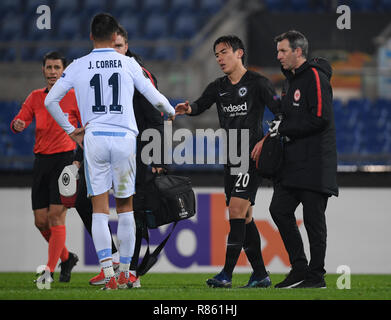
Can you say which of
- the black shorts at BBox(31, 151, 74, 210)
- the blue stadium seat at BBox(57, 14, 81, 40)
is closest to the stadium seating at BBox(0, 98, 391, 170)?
the blue stadium seat at BBox(57, 14, 81, 40)

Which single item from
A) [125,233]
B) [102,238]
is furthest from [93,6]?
[102,238]

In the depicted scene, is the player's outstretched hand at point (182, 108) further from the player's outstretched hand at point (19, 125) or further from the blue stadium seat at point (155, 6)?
the blue stadium seat at point (155, 6)

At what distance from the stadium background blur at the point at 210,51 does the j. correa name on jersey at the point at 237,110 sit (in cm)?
332

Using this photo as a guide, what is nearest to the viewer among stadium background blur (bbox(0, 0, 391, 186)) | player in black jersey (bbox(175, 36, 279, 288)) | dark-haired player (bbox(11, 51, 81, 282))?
player in black jersey (bbox(175, 36, 279, 288))

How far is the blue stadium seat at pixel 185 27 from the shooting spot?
50.2 ft

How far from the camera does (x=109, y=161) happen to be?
5414mm

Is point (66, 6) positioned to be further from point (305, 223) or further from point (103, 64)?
point (305, 223)

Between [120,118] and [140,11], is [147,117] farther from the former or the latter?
[140,11]

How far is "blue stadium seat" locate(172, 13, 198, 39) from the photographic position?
15289mm

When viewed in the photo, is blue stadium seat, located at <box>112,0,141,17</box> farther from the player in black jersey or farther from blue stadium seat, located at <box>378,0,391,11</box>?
the player in black jersey

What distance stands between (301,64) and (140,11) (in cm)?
1054

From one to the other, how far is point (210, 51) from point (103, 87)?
8.31 meters

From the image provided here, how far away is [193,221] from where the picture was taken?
9.53m
